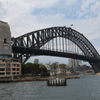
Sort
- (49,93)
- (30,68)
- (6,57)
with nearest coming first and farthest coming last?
(49,93) < (6,57) < (30,68)

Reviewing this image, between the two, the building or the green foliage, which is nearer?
the building

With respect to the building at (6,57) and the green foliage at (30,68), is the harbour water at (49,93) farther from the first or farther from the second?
the green foliage at (30,68)

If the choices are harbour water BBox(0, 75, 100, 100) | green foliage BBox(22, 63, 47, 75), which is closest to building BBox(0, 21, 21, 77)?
green foliage BBox(22, 63, 47, 75)

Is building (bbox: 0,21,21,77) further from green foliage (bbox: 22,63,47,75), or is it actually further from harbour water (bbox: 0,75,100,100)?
harbour water (bbox: 0,75,100,100)

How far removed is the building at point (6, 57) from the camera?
282ft

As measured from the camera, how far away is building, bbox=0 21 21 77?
85.9 m

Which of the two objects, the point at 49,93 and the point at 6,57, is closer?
the point at 49,93

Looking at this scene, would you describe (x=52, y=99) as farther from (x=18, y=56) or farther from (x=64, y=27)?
(x=64, y=27)

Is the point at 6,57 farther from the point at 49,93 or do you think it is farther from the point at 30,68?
the point at 49,93

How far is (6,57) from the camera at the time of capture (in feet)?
294

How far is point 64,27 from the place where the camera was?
134250 mm

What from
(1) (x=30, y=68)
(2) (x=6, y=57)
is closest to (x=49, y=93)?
(2) (x=6, y=57)

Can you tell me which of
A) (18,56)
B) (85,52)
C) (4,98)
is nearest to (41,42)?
(18,56)

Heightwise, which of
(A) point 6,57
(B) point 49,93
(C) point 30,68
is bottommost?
(B) point 49,93
